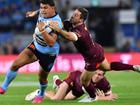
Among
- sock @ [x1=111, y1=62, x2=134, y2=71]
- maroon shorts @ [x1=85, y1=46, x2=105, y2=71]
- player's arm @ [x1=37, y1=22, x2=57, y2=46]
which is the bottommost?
sock @ [x1=111, y1=62, x2=134, y2=71]

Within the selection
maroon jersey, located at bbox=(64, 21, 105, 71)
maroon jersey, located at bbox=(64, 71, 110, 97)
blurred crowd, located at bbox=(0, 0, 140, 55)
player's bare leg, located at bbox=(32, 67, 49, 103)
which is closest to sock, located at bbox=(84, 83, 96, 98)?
maroon jersey, located at bbox=(64, 71, 110, 97)

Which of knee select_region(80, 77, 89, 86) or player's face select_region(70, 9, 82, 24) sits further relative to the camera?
knee select_region(80, 77, 89, 86)

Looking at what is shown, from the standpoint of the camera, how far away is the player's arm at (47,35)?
12.1 metres

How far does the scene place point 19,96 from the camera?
1503cm

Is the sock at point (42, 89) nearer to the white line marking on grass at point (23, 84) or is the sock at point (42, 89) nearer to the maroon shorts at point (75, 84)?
the maroon shorts at point (75, 84)

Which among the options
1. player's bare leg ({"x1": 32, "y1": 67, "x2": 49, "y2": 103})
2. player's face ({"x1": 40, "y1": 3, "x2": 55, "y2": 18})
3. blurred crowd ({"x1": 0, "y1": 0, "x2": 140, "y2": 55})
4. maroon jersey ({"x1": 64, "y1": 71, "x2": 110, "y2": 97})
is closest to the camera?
player's face ({"x1": 40, "y1": 3, "x2": 55, "y2": 18})

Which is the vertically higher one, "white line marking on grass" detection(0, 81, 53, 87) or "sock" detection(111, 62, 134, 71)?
"sock" detection(111, 62, 134, 71)

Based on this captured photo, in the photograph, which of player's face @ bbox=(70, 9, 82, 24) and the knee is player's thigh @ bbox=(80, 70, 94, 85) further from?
player's face @ bbox=(70, 9, 82, 24)

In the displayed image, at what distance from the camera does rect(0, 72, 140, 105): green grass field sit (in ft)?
43.6

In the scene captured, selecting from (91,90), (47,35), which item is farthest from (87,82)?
(47,35)

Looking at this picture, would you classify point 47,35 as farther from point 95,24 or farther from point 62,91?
point 95,24

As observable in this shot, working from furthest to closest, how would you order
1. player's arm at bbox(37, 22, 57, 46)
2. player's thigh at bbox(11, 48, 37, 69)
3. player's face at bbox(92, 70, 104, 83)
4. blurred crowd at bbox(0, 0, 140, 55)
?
blurred crowd at bbox(0, 0, 140, 55)
player's face at bbox(92, 70, 104, 83)
player's thigh at bbox(11, 48, 37, 69)
player's arm at bbox(37, 22, 57, 46)

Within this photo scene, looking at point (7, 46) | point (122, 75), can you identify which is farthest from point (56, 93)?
point (7, 46)

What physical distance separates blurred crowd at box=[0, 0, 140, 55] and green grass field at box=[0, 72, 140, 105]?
16.4ft
